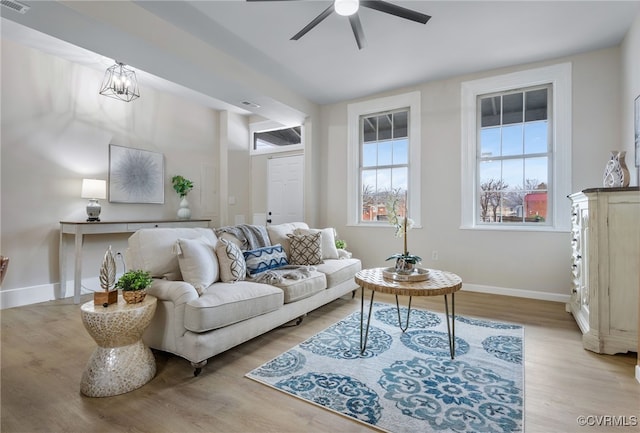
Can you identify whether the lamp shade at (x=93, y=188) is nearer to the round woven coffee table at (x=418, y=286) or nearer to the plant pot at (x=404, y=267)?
the round woven coffee table at (x=418, y=286)

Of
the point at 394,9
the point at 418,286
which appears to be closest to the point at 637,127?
the point at 394,9

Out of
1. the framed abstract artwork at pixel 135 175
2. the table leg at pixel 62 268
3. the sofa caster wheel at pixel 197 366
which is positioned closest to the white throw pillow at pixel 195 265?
the sofa caster wheel at pixel 197 366

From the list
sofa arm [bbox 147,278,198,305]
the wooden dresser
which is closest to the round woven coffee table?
the wooden dresser

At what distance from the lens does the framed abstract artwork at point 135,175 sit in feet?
14.5

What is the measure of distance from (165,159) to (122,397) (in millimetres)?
4035

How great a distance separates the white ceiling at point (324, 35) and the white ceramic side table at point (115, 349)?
221cm

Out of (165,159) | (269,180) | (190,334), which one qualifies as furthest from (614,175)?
(165,159)

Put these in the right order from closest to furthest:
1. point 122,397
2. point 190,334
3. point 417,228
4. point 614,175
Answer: point 122,397 → point 190,334 → point 614,175 → point 417,228

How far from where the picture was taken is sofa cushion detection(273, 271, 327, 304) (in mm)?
2650

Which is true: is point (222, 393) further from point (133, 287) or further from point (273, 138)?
point (273, 138)

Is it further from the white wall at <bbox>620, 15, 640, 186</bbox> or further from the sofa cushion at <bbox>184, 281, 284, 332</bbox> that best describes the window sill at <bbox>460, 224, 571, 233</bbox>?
the sofa cushion at <bbox>184, 281, 284, 332</bbox>

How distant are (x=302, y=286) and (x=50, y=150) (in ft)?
11.5

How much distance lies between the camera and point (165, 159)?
507cm

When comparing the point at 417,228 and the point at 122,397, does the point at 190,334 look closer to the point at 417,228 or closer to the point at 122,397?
the point at 122,397
